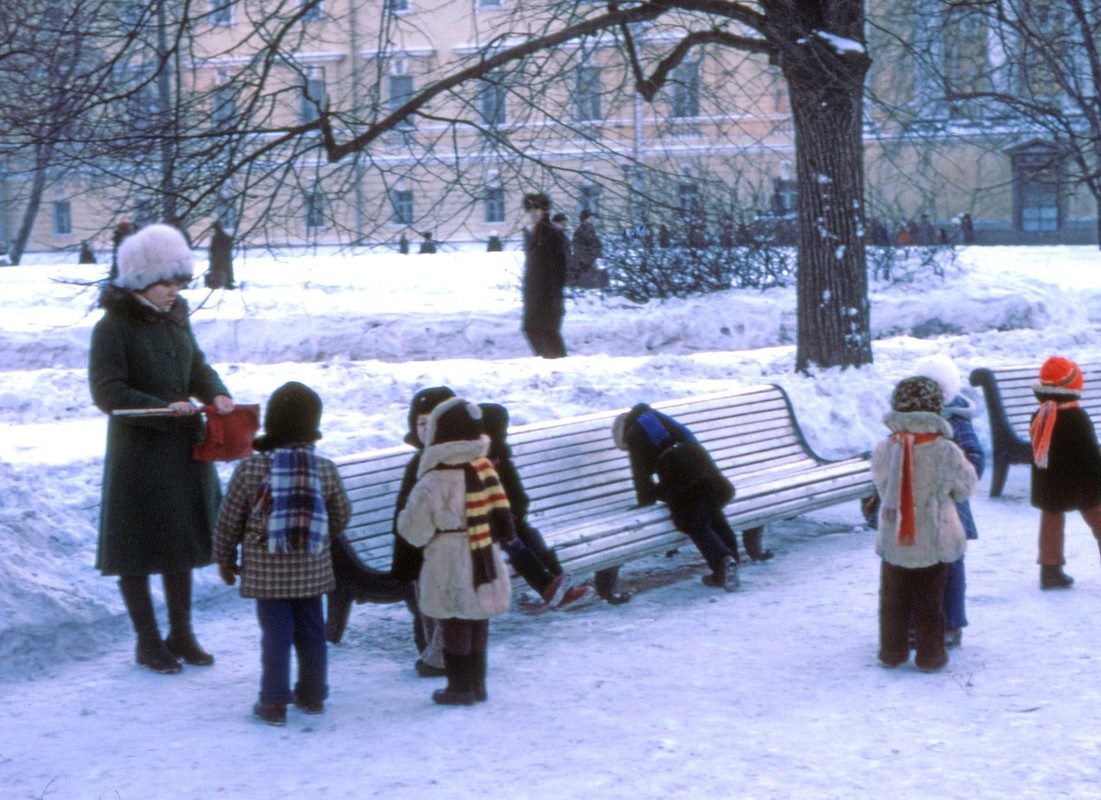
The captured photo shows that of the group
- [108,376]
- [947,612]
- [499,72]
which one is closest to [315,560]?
[108,376]

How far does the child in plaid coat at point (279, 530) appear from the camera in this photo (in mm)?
4980

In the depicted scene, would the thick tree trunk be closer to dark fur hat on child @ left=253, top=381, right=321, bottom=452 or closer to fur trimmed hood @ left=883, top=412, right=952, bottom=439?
fur trimmed hood @ left=883, top=412, right=952, bottom=439

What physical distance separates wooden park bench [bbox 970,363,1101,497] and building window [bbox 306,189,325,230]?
4.46 meters

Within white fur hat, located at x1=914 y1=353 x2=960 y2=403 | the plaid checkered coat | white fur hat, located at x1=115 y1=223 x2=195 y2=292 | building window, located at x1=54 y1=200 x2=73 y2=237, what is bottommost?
the plaid checkered coat

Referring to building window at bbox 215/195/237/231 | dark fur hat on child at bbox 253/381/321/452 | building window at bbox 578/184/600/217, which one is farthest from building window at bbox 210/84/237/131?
dark fur hat on child at bbox 253/381/321/452

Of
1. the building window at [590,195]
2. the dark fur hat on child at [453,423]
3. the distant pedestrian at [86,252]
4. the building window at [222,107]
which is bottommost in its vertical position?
the dark fur hat on child at [453,423]

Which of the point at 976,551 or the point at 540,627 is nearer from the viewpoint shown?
the point at 540,627

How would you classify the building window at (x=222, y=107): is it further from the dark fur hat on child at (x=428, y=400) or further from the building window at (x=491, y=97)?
the dark fur hat on child at (x=428, y=400)

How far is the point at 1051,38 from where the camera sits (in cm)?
1251

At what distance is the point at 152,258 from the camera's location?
543cm

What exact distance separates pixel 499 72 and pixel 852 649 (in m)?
6.33

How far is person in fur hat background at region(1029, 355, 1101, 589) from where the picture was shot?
6754 millimetres

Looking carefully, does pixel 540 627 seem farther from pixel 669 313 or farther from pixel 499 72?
pixel 669 313

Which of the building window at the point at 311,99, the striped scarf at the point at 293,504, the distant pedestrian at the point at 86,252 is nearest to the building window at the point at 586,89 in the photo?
the building window at the point at 311,99
